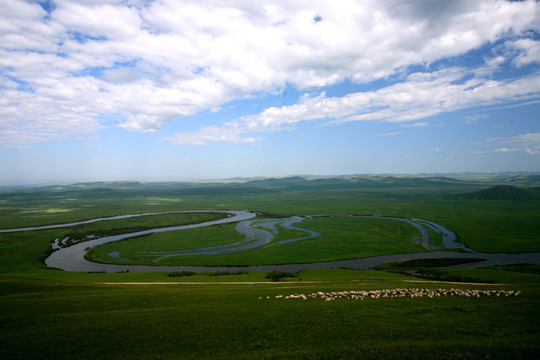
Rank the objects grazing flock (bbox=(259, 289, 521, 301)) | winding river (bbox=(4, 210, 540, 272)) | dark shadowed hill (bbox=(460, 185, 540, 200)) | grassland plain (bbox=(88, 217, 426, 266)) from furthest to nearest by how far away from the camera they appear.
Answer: dark shadowed hill (bbox=(460, 185, 540, 200)) < grassland plain (bbox=(88, 217, 426, 266)) < winding river (bbox=(4, 210, 540, 272)) < grazing flock (bbox=(259, 289, 521, 301))

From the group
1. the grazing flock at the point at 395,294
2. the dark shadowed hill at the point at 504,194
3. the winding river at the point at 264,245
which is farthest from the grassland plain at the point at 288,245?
the dark shadowed hill at the point at 504,194

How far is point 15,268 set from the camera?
5109cm

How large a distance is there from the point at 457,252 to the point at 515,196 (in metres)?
125

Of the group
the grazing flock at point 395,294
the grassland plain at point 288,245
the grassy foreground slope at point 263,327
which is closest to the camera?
the grassy foreground slope at point 263,327

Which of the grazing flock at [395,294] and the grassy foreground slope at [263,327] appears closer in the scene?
the grassy foreground slope at [263,327]

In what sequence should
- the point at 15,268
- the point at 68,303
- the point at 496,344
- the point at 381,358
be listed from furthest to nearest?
the point at 15,268 < the point at 68,303 < the point at 496,344 < the point at 381,358

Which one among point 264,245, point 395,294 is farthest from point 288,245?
point 395,294

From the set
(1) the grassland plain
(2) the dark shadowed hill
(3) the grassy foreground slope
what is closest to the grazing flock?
(3) the grassy foreground slope

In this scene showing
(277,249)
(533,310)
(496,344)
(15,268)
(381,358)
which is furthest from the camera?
(277,249)

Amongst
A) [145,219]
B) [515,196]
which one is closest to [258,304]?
[145,219]

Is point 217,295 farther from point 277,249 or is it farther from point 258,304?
point 277,249

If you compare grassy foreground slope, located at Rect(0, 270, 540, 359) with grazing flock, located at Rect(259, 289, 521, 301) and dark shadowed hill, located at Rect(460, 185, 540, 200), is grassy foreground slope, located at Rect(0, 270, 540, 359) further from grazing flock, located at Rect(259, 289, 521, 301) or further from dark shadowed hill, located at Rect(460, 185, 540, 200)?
dark shadowed hill, located at Rect(460, 185, 540, 200)

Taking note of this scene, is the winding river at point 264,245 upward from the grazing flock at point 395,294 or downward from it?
downward

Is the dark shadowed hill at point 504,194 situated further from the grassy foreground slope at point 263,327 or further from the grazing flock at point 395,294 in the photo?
the grassy foreground slope at point 263,327
